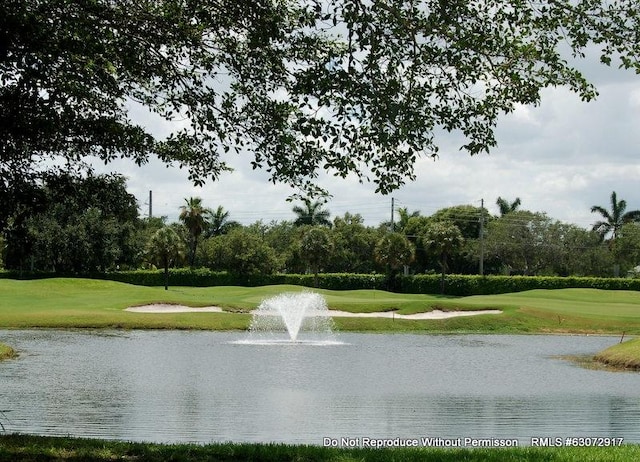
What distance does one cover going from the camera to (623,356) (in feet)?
97.7

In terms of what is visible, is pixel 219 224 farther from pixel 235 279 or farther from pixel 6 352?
pixel 6 352

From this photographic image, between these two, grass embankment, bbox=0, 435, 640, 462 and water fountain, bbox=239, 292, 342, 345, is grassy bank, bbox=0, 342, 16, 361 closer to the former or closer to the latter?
water fountain, bbox=239, 292, 342, 345

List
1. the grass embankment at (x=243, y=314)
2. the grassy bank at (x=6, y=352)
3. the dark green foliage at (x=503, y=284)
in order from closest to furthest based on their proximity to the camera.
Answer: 1. the grassy bank at (x=6, y=352)
2. the grass embankment at (x=243, y=314)
3. the dark green foliage at (x=503, y=284)

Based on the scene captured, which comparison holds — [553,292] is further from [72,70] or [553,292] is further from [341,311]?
[72,70]

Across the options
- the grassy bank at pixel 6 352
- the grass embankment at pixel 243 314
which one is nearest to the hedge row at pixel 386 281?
the grass embankment at pixel 243 314

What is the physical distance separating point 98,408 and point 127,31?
8992mm

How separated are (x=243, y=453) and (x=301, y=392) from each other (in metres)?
9.60

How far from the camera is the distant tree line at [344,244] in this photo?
7800cm

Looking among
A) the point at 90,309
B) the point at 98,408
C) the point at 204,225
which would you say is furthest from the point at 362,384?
the point at 204,225

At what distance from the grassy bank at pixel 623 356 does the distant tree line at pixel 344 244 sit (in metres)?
28.6

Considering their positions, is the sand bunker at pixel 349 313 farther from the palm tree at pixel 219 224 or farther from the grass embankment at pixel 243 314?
the palm tree at pixel 219 224

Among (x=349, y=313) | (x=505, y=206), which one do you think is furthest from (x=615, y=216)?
(x=349, y=313)

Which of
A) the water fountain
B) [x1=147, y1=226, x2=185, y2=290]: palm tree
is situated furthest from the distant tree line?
the water fountain

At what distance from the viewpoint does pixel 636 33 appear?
10.9 metres
